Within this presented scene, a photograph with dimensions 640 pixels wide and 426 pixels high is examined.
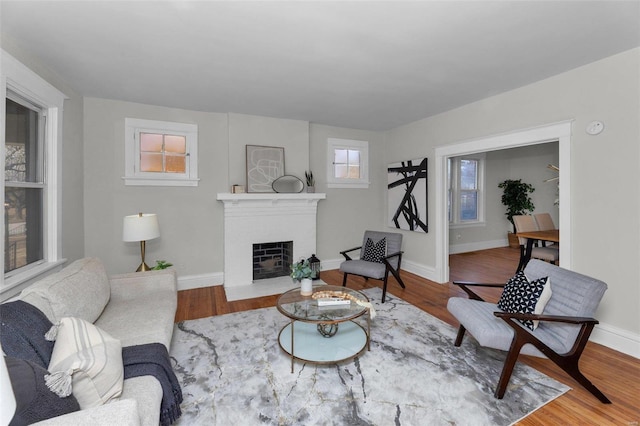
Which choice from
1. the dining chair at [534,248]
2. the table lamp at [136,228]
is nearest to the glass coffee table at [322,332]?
the table lamp at [136,228]

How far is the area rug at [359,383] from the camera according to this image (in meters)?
1.71

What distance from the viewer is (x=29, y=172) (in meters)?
2.48

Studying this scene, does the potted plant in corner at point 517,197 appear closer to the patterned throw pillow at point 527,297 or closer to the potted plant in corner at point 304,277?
the patterned throw pillow at point 527,297

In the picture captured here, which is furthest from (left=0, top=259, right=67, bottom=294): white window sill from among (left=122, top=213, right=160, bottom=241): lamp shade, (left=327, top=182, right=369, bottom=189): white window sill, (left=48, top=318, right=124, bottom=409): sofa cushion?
(left=327, top=182, right=369, bottom=189): white window sill

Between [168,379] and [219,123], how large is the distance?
3.47 m

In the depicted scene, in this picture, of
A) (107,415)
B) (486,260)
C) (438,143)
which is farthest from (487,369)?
(486,260)

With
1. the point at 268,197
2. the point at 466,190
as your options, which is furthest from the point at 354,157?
the point at 466,190

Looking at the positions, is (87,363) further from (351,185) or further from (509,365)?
(351,185)

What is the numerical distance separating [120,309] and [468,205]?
6899mm

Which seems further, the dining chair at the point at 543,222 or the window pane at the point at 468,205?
the window pane at the point at 468,205

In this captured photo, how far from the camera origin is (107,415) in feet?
3.35

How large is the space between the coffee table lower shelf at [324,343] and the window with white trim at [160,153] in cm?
265

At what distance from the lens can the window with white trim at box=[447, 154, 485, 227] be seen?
21.0ft

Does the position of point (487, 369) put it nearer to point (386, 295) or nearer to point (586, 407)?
point (586, 407)
